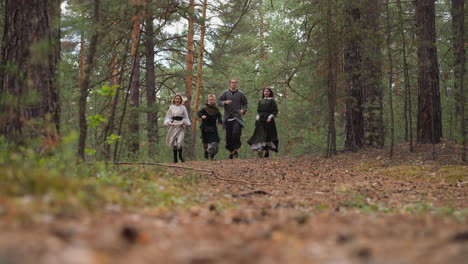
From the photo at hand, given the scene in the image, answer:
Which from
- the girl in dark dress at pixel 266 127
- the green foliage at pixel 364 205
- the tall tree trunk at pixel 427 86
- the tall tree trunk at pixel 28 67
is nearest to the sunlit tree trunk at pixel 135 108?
the tall tree trunk at pixel 28 67

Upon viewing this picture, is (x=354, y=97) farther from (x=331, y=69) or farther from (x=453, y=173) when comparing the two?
(x=453, y=173)

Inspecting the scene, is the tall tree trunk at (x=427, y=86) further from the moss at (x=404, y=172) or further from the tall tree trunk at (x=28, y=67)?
the tall tree trunk at (x=28, y=67)

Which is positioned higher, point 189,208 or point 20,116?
point 20,116

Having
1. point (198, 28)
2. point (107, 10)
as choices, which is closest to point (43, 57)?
point (107, 10)

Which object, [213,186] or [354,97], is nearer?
[213,186]

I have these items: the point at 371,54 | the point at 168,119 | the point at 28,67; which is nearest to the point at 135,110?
the point at 168,119

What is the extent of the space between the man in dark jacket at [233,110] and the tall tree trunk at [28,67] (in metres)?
9.50

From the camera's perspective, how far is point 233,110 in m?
15.3

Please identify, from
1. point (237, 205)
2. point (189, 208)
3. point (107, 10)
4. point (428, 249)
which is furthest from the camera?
point (107, 10)

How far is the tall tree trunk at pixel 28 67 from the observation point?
499 centimetres

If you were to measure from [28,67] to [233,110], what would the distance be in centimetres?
1031

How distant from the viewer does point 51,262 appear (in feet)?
5.48

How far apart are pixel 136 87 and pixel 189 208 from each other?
12.8 m

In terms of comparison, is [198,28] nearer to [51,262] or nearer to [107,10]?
[107,10]
